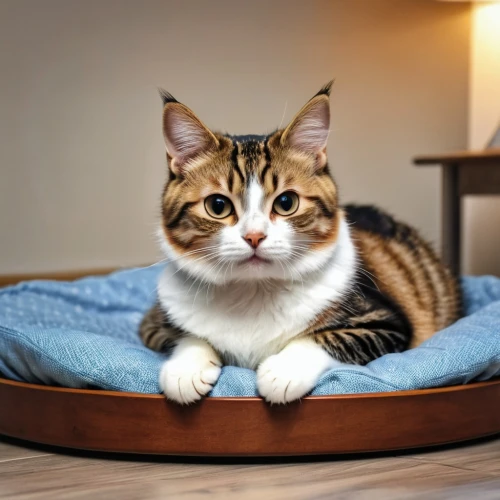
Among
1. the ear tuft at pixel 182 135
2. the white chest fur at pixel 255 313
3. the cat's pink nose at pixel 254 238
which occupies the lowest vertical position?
the white chest fur at pixel 255 313

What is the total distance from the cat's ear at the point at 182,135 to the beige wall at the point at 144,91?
1.21 m

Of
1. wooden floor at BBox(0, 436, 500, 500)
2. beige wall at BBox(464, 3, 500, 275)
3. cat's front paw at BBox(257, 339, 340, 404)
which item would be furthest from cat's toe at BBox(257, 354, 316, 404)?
beige wall at BBox(464, 3, 500, 275)

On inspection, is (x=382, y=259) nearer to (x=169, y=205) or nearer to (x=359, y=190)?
(x=169, y=205)

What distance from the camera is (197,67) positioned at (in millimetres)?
3008

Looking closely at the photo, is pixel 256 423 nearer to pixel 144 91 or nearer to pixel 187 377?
pixel 187 377

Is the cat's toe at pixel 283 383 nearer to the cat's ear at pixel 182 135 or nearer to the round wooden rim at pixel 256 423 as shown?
the round wooden rim at pixel 256 423

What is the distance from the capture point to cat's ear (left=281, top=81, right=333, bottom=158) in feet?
4.60

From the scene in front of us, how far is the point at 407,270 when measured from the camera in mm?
1951

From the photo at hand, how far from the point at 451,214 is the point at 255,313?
66.1 inches

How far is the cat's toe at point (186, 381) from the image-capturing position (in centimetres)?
130

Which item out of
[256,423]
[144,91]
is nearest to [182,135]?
[256,423]

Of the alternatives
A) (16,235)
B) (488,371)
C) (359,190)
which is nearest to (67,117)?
(16,235)

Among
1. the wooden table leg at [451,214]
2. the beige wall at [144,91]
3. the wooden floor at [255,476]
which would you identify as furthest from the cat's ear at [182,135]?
the wooden table leg at [451,214]

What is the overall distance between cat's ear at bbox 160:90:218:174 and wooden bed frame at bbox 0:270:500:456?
459 millimetres
